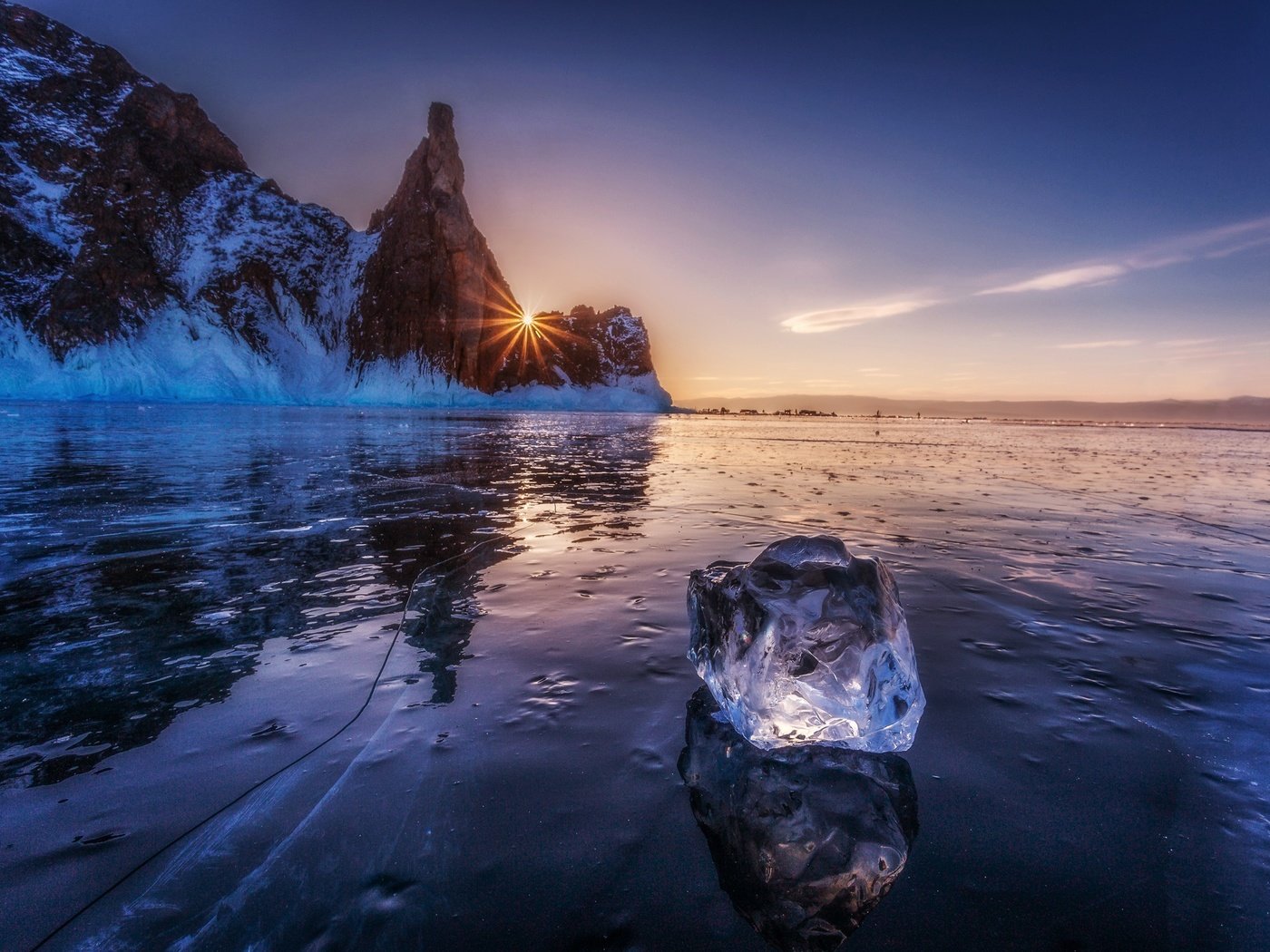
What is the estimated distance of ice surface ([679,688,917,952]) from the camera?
1.66 meters

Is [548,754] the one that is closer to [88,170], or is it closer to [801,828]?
[801,828]

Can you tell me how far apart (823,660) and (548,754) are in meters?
1.28

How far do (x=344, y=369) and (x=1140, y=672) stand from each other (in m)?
132

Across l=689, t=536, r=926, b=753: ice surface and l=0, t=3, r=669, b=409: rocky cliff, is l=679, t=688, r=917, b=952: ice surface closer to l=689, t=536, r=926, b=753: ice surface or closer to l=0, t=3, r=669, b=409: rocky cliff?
l=689, t=536, r=926, b=753: ice surface

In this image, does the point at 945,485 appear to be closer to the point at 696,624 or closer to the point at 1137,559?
the point at 1137,559

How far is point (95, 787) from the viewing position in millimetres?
2180

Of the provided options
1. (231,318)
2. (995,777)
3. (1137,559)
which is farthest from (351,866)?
(231,318)

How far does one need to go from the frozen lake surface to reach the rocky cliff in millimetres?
115990

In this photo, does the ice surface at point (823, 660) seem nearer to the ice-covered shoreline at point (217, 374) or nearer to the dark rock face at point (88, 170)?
the ice-covered shoreline at point (217, 374)

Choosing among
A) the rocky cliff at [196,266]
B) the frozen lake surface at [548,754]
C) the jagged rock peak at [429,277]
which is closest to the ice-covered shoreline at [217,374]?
the rocky cliff at [196,266]

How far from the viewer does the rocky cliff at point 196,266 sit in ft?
297

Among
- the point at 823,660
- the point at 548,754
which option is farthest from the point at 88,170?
the point at 823,660

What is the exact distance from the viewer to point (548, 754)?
94.9 inches

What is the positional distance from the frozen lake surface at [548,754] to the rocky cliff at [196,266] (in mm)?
115990
